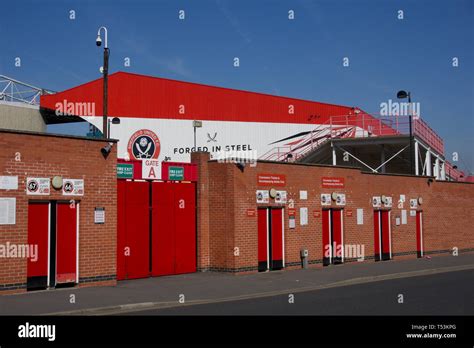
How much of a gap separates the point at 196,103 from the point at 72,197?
80.9 ft

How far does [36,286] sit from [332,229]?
12.8 metres

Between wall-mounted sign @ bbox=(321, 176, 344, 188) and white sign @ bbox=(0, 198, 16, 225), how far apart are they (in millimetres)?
12702

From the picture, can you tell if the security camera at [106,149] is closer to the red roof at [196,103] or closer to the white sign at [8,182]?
the white sign at [8,182]

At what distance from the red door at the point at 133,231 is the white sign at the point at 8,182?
154 inches

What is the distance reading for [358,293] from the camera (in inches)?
634

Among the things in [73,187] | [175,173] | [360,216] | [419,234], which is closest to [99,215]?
[73,187]

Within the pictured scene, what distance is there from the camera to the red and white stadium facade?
39.6m

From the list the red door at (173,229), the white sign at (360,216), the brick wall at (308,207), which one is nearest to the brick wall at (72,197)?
the red door at (173,229)

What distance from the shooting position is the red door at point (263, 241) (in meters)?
21.8

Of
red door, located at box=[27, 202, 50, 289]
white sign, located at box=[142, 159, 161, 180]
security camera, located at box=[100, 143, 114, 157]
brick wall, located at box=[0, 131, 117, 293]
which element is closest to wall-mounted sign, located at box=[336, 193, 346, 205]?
white sign, located at box=[142, 159, 161, 180]

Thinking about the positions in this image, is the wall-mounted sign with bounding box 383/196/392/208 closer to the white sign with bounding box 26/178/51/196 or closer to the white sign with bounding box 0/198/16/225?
the white sign with bounding box 26/178/51/196

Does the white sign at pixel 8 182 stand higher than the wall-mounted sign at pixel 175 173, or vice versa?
the wall-mounted sign at pixel 175 173

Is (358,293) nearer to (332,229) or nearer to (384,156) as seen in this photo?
(332,229)
